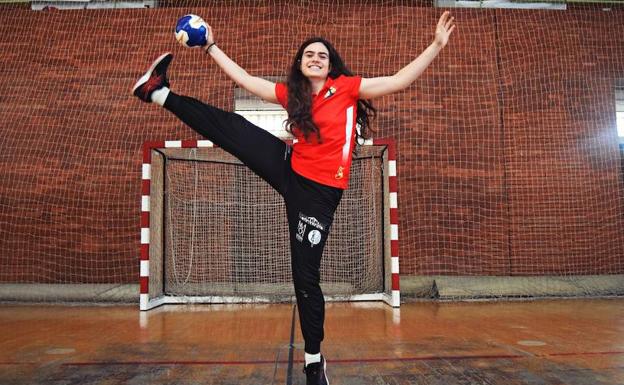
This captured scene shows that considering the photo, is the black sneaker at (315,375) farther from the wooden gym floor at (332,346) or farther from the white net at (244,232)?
the white net at (244,232)

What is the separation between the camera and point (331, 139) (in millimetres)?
1867

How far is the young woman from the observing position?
1.80 m

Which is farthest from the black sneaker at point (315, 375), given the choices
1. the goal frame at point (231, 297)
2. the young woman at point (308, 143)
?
the goal frame at point (231, 297)

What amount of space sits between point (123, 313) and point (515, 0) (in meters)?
6.38

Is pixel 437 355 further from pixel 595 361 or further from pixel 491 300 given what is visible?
pixel 491 300

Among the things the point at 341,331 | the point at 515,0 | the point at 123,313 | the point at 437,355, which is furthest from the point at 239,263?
the point at 515,0

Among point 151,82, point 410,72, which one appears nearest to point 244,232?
point 151,82

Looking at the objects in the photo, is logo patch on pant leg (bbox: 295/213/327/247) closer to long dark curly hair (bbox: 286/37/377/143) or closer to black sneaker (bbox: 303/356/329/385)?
long dark curly hair (bbox: 286/37/377/143)

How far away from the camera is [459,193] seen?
18.2 feet

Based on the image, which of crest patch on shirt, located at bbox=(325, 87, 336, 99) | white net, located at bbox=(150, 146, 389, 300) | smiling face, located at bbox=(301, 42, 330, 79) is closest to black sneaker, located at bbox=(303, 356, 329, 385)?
crest patch on shirt, located at bbox=(325, 87, 336, 99)

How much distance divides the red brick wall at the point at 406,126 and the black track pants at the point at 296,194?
378 cm

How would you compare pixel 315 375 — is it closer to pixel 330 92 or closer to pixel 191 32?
pixel 330 92

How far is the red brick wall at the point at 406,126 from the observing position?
543 cm

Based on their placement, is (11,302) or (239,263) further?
(239,263)
